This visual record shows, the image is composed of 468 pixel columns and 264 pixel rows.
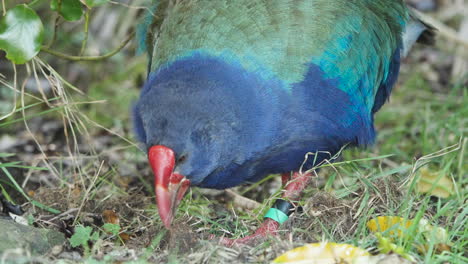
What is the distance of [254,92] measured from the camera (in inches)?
131

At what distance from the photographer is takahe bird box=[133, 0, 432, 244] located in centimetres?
309

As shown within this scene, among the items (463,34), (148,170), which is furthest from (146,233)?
(463,34)

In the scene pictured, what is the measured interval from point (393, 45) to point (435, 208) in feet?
3.40

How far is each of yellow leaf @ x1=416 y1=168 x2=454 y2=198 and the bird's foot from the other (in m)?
0.89

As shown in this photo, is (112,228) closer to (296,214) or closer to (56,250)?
(56,250)

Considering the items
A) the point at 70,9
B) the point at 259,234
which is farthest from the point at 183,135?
the point at 70,9

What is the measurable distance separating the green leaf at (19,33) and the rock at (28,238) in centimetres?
82

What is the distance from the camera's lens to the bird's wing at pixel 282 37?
3.43 meters

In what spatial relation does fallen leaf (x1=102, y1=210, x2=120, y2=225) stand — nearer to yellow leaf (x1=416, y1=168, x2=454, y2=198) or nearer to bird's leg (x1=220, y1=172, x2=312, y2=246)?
bird's leg (x1=220, y1=172, x2=312, y2=246)

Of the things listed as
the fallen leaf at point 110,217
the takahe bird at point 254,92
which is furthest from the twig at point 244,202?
the fallen leaf at point 110,217

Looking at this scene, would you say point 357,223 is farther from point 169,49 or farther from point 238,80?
point 169,49

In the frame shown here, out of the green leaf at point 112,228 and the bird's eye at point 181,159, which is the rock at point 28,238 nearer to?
the green leaf at point 112,228

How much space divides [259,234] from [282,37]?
965 millimetres

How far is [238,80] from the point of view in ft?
10.9
